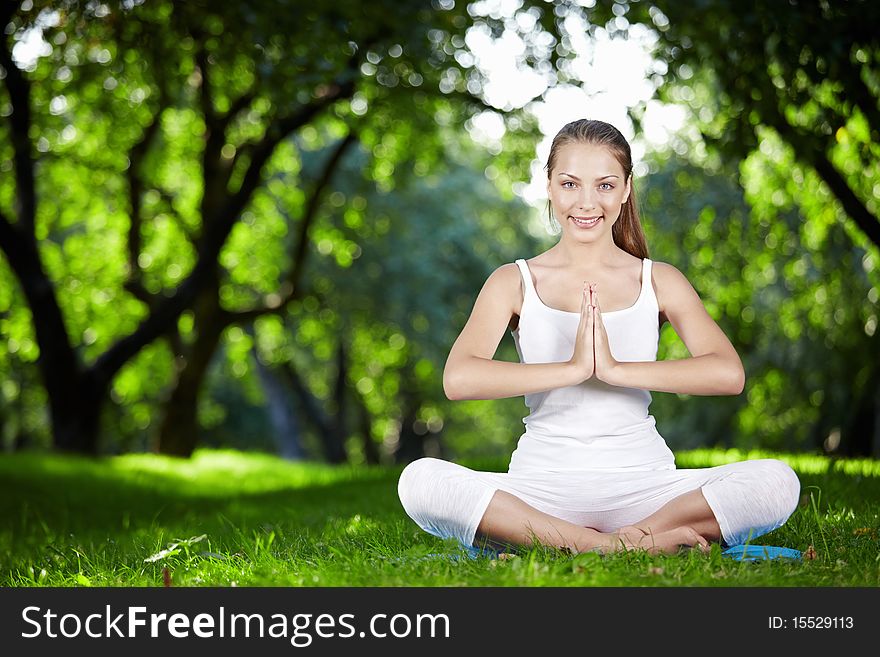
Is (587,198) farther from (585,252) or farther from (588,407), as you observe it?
(588,407)

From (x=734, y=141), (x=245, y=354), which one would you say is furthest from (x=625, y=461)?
(x=245, y=354)

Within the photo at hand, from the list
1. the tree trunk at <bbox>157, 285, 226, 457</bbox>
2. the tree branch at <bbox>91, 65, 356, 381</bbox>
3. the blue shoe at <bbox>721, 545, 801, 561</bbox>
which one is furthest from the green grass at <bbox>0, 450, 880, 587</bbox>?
the tree trunk at <bbox>157, 285, 226, 457</bbox>

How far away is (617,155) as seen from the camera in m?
4.32

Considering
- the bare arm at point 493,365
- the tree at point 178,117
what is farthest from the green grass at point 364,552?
the tree at point 178,117

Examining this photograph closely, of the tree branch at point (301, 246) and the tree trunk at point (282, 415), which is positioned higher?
the tree branch at point (301, 246)

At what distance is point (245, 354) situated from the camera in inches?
993

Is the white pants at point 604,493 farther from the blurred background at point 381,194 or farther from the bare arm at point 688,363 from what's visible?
the blurred background at point 381,194

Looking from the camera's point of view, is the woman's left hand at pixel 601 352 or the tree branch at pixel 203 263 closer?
the woman's left hand at pixel 601 352

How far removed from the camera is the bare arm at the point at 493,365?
393 centimetres

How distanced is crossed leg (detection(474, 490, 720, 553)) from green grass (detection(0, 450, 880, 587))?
10cm

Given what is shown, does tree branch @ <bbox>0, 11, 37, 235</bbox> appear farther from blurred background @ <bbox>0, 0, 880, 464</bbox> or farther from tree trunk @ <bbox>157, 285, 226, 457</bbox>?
tree trunk @ <bbox>157, 285, 226, 457</bbox>

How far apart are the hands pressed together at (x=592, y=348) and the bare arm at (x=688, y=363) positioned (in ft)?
0.10

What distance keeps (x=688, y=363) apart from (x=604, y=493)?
63cm
